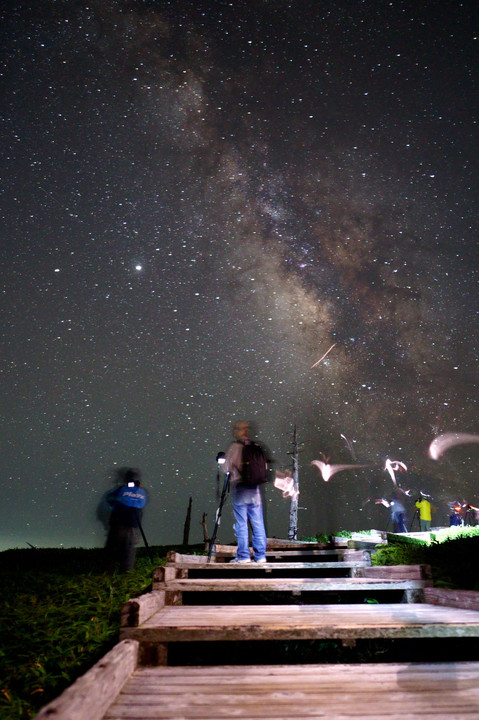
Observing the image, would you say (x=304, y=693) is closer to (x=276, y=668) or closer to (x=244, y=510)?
(x=276, y=668)

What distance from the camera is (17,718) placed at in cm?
268

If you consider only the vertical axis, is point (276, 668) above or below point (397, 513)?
above

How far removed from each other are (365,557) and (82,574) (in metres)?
4.75

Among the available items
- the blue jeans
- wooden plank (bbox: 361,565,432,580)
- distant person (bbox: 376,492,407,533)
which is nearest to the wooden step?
wooden plank (bbox: 361,565,432,580)

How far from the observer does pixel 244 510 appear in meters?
6.80

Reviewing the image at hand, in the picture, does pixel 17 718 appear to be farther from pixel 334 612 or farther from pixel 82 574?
pixel 82 574

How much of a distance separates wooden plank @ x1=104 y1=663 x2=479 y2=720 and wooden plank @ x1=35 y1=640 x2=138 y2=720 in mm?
68

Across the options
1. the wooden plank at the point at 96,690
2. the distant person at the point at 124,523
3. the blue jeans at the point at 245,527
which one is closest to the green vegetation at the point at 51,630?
the wooden plank at the point at 96,690

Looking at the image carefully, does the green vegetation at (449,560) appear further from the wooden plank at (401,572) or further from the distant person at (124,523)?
the distant person at (124,523)

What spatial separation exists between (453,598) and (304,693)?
252 cm

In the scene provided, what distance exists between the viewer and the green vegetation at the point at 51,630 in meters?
3.10

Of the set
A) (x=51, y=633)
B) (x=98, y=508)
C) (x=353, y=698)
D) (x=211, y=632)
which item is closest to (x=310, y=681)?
(x=353, y=698)

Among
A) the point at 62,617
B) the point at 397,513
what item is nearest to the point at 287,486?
the point at 397,513

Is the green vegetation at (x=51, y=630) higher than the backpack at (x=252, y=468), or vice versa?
the backpack at (x=252, y=468)
